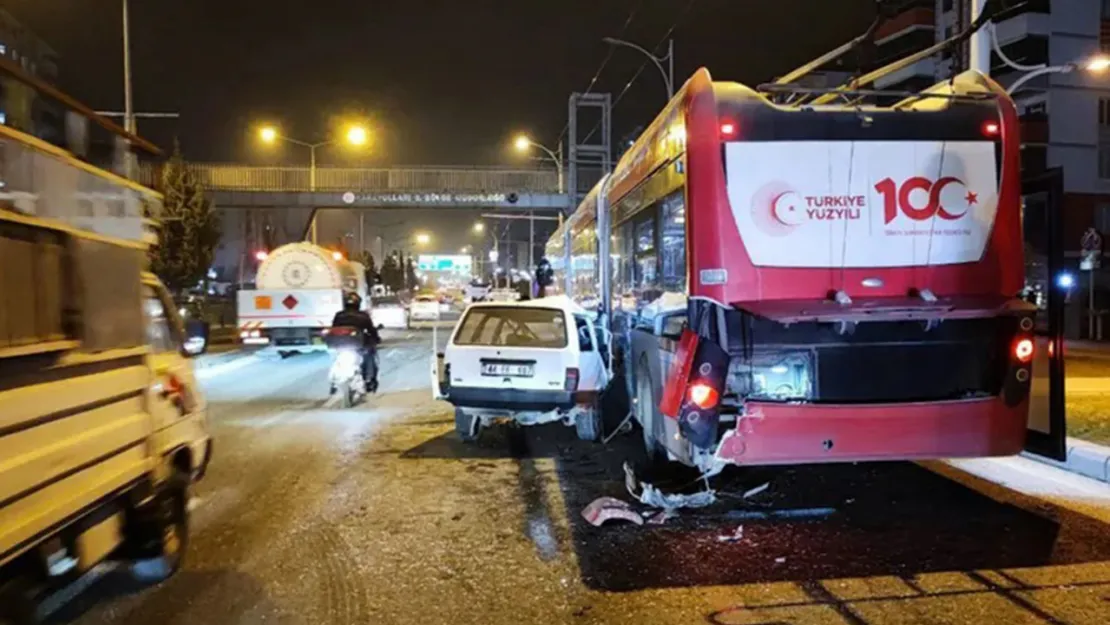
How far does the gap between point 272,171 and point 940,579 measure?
147ft

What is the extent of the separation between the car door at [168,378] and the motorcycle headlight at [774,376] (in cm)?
372

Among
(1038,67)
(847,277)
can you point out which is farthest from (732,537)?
(1038,67)

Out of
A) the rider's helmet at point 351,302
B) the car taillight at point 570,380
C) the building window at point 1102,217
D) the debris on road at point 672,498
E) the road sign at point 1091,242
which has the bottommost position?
the debris on road at point 672,498

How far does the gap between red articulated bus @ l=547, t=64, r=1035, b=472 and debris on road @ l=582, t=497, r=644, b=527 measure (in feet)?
2.12

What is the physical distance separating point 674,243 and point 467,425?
432cm

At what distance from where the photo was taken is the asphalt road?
17.5ft

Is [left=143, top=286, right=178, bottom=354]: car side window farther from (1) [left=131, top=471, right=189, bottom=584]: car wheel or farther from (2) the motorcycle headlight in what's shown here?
(2) the motorcycle headlight

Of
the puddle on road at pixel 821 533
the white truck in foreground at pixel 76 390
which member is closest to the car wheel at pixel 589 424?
the puddle on road at pixel 821 533

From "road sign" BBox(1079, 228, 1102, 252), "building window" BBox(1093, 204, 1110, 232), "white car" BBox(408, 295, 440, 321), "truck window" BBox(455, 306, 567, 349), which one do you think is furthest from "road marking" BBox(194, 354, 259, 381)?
"building window" BBox(1093, 204, 1110, 232)

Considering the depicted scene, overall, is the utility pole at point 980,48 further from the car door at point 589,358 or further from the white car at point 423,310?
the white car at point 423,310

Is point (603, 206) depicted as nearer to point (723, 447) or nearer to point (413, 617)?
point (723, 447)

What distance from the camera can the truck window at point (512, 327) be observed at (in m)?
10.9

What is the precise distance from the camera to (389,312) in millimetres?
39469

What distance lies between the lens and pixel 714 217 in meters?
6.90
